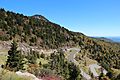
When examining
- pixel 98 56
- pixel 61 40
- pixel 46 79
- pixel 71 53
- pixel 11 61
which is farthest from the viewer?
pixel 98 56

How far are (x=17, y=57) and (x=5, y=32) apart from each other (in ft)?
230

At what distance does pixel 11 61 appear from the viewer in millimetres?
54062

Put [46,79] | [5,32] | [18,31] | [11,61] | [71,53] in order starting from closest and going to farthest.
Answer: [46,79] < [11,61] < [5,32] < [18,31] < [71,53]

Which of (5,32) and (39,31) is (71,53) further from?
(5,32)

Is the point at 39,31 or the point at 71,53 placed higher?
the point at 39,31

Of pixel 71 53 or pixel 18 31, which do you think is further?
pixel 71 53

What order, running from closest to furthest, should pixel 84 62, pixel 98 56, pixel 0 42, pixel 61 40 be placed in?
pixel 0 42 → pixel 84 62 → pixel 61 40 → pixel 98 56

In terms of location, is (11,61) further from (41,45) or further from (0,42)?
(41,45)

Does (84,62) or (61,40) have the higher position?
(61,40)

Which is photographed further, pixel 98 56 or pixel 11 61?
pixel 98 56

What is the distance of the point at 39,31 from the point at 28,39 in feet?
94.8

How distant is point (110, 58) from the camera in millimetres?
195125

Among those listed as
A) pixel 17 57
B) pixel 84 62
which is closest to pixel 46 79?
pixel 17 57

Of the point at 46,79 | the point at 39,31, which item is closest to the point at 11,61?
the point at 46,79
